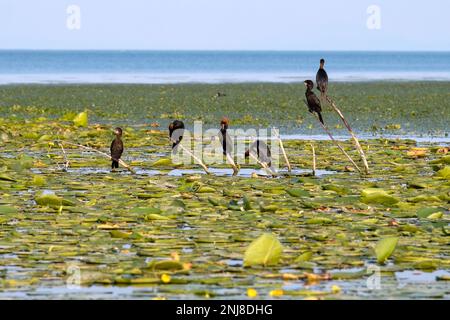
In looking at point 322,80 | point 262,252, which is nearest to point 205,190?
point 322,80

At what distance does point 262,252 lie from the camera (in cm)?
897

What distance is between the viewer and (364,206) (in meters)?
12.5

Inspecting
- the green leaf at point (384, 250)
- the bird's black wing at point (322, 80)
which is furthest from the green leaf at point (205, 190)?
the green leaf at point (384, 250)

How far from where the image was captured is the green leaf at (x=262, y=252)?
29.4 ft

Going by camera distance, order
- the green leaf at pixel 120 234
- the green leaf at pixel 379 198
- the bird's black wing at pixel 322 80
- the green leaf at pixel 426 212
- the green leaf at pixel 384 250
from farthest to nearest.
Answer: the bird's black wing at pixel 322 80 → the green leaf at pixel 379 198 → the green leaf at pixel 426 212 → the green leaf at pixel 120 234 → the green leaf at pixel 384 250

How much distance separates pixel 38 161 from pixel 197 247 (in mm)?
8497

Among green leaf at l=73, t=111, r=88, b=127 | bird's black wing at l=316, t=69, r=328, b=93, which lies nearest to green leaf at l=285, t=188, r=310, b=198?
bird's black wing at l=316, t=69, r=328, b=93

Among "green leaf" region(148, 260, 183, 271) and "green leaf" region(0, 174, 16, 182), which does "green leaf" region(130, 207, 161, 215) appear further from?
"green leaf" region(0, 174, 16, 182)

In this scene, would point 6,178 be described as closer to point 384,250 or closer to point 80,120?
point 384,250

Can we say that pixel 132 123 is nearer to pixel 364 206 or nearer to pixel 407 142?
pixel 407 142

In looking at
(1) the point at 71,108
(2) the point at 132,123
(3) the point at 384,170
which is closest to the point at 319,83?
(3) the point at 384,170

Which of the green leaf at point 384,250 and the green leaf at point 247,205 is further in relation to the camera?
the green leaf at point 247,205

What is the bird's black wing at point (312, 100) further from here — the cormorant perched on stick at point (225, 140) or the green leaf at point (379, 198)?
the green leaf at point (379, 198)
